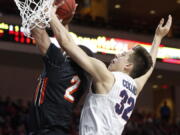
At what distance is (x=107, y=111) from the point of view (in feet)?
10.4

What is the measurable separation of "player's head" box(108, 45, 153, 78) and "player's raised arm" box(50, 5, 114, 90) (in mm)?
378

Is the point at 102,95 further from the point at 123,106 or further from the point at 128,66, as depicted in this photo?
the point at 128,66

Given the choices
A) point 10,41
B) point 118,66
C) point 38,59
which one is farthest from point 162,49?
point 118,66

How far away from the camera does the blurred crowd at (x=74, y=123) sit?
34.4 feet

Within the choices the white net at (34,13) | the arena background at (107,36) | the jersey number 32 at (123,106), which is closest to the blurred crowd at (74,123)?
the arena background at (107,36)

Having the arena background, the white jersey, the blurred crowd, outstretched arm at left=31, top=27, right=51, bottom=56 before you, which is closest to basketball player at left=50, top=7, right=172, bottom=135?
the white jersey

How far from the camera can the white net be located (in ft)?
9.58

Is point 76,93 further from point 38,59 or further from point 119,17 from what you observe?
point 119,17

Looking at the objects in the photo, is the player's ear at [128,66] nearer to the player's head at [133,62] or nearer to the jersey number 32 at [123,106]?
the player's head at [133,62]

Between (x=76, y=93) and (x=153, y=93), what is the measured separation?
16184 mm

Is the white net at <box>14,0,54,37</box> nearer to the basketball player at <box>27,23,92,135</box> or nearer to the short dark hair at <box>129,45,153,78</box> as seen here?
the basketball player at <box>27,23,92,135</box>

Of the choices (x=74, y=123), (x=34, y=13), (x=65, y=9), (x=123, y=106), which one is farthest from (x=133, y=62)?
(x=74, y=123)

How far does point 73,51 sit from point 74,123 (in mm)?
8649

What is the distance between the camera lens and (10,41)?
513 inches
